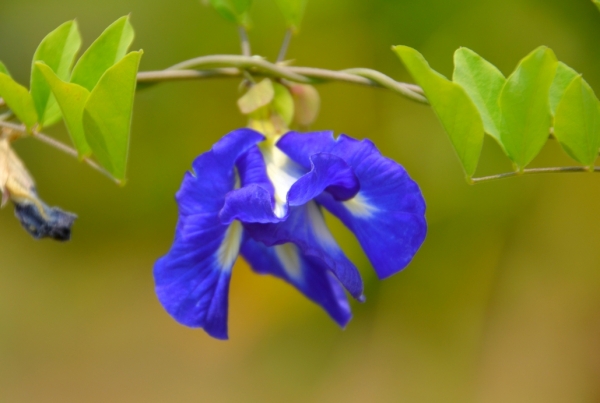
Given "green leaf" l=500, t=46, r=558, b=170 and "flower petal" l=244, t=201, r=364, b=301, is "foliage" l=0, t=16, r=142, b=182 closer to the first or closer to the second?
"flower petal" l=244, t=201, r=364, b=301

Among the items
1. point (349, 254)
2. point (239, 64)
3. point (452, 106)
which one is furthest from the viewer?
point (349, 254)

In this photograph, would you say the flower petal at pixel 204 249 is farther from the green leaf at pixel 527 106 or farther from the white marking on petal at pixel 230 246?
the green leaf at pixel 527 106

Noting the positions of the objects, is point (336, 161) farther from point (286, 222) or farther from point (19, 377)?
point (19, 377)

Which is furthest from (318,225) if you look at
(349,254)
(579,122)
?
(349,254)

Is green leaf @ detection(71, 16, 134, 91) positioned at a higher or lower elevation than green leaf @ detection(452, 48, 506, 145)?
lower

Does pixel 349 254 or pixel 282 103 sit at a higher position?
pixel 282 103

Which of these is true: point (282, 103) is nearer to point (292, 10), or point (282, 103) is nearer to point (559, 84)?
point (292, 10)

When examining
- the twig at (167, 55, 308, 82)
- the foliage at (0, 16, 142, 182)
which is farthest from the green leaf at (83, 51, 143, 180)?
the twig at (167, 55, 308, 82)
